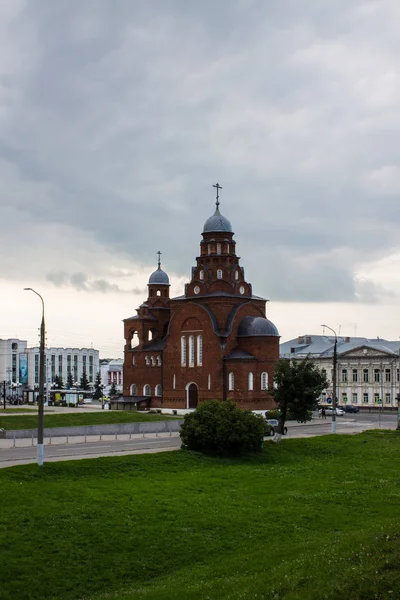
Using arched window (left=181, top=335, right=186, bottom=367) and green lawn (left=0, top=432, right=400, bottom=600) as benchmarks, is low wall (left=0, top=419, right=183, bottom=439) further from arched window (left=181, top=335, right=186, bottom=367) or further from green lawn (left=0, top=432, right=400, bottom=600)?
arched window (left=181, top=335, right=186, bottom=367)

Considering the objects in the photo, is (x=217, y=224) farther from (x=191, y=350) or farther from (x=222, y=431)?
(x=222, y=431)

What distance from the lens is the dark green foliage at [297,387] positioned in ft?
149

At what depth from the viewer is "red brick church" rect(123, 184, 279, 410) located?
238ft

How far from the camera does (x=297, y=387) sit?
1793 inches

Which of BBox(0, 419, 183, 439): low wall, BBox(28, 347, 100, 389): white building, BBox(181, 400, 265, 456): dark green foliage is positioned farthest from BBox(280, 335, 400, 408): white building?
BBox(28, 347, 100, 389): white building

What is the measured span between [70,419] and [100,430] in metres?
9.16

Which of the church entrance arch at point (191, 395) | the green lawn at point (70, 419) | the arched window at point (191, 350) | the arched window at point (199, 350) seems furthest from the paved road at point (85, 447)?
the arched window at point (191, 350)

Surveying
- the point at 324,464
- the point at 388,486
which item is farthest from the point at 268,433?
the point at 388,486

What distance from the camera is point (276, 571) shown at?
16625 millimetres

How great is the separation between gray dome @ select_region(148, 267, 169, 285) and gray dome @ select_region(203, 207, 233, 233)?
31.9ft

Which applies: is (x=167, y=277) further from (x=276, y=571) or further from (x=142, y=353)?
(x=276, y=571)

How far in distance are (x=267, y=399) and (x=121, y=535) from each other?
52.5m

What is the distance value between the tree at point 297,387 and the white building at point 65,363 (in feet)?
378

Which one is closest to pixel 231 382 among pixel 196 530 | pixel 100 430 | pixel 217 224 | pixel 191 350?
pixel 191 350
